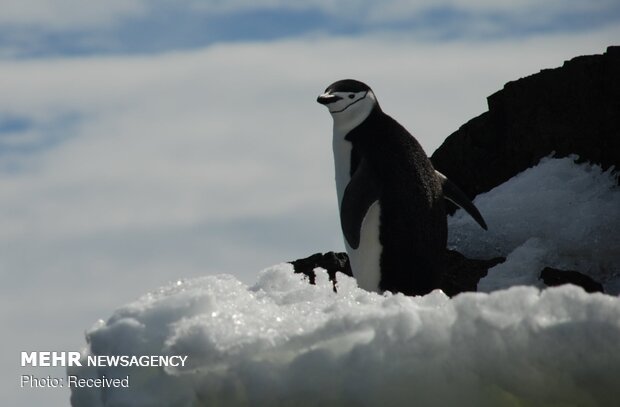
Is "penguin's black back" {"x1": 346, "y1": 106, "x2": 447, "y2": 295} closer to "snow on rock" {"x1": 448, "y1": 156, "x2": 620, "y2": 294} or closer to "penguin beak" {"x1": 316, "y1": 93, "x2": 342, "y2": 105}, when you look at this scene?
"penguin beak" {"x1": 316, "y1": 93, "x2": 342, "y2": 105}

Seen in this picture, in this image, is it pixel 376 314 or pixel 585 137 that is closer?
pixel 376 314

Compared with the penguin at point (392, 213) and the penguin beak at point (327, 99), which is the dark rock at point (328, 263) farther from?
the penguin beak at point (327, 99)

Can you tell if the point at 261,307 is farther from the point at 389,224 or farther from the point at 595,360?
the point at 389,224

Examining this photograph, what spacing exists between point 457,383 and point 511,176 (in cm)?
656

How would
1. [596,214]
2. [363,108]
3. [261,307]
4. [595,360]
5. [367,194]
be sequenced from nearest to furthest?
[595,360], [261,307], [367,194], [363,108], [596,214]

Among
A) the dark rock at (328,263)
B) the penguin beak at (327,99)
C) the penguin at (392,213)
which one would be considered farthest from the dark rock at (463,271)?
the penguin beak at (327,99)

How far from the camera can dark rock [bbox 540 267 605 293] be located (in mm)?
8016

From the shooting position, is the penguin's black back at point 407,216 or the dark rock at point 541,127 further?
the dark rock at point 541,127

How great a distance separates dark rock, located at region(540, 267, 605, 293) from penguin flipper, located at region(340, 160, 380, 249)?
1.46 meters

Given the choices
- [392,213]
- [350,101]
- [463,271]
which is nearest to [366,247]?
[392,213]

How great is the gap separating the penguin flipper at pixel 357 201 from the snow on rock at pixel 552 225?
1.45 metres

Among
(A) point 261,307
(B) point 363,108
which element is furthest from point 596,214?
(A) point 261,307

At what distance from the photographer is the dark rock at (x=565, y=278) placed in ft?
26.3

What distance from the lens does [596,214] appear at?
9.01 meters
